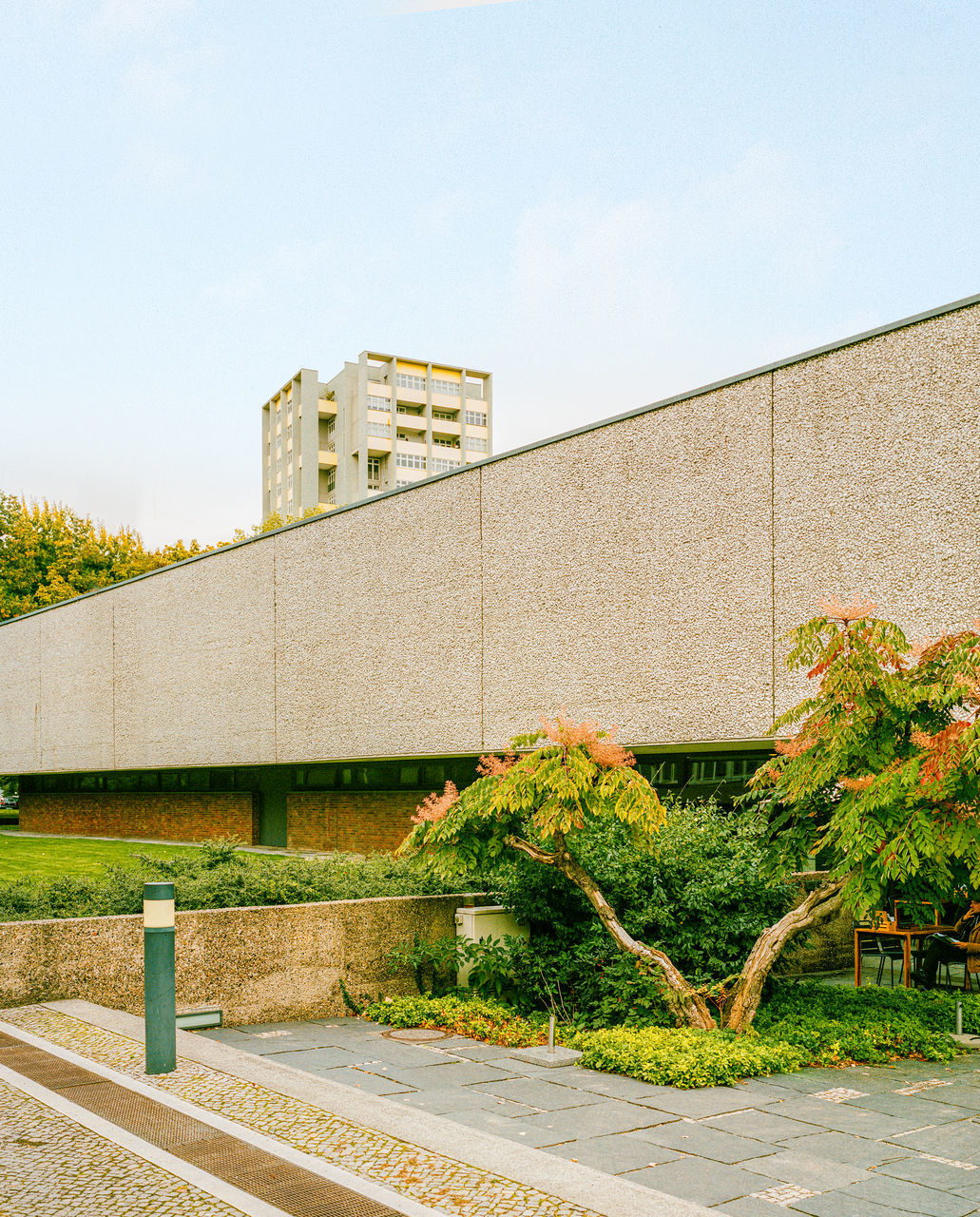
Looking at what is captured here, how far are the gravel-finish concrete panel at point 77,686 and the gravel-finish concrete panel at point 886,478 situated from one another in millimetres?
21045

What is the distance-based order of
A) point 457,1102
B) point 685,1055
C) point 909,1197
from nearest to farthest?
point 909,1197, point 457,1102, point 685,1055

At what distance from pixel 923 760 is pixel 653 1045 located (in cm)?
277

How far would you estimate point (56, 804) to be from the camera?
118 feet

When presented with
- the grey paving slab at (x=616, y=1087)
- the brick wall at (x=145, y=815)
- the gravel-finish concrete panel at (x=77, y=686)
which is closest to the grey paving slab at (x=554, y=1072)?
the grey paving slab at (x=616, y=1087)

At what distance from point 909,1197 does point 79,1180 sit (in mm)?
3721

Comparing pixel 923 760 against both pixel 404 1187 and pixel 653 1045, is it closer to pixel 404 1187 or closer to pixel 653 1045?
pixel 653 1045

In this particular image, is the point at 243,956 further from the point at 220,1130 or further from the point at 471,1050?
the point at 220,1130

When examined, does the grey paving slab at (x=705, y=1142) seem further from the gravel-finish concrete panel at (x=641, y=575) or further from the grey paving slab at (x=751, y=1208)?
the gravel-finish concrete panel at (x=641, y=575)

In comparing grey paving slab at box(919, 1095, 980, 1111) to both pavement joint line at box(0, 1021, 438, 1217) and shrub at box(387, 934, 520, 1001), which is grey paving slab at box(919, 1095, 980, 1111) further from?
pavement joint line at box(0, 1021, 438, 1217)

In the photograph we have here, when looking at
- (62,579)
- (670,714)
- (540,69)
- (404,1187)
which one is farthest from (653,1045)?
(62,579)

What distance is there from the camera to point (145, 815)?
3038cm

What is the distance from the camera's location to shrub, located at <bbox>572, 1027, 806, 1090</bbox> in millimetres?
7469

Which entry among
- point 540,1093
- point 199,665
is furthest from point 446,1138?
point 199,665

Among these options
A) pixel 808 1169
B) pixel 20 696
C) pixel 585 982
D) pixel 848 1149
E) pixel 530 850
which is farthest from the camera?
pixel 20 696
